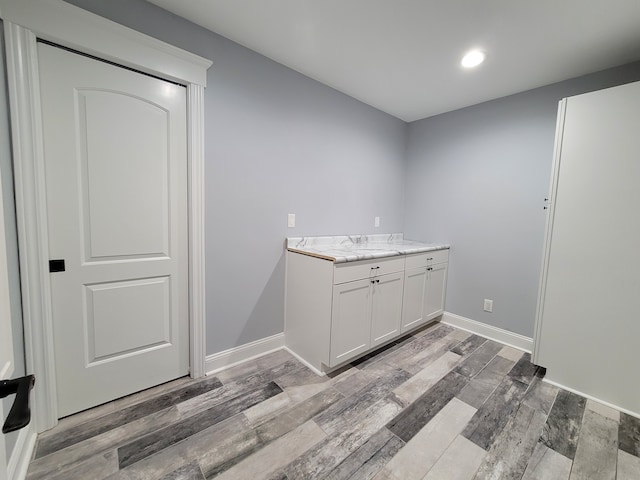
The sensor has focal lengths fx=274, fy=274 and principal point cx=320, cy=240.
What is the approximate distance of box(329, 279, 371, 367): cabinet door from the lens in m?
1.99

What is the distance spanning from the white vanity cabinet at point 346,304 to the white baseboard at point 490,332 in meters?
0.61

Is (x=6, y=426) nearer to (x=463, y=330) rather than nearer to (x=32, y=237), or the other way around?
(x=32, y=237)

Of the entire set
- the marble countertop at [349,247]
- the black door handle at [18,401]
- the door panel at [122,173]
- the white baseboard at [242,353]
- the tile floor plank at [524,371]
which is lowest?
the tile floor plank at [524,371]

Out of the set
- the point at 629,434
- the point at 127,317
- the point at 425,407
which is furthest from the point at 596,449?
the point at 127,317

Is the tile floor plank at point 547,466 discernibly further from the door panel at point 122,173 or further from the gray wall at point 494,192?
the door panel at point 122,173

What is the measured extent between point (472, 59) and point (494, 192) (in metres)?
1.23

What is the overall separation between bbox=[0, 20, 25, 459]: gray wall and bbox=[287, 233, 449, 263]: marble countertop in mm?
1581

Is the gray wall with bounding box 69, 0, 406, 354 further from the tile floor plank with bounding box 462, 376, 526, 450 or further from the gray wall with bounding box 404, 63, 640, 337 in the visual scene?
the tile floor plank with bounding box 462, 376, 526, 450

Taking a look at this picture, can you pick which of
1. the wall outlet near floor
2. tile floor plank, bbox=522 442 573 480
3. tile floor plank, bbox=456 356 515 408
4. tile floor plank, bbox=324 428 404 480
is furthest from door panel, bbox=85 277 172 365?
→ the wall outlet near floor

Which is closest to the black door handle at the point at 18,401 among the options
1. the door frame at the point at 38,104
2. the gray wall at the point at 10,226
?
the gray wall at the point at 10,226

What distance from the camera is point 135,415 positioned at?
1.60m

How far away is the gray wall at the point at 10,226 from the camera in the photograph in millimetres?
1241

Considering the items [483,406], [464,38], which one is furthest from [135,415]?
[464,38]

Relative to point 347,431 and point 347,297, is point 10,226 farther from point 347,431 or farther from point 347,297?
point 347,431
